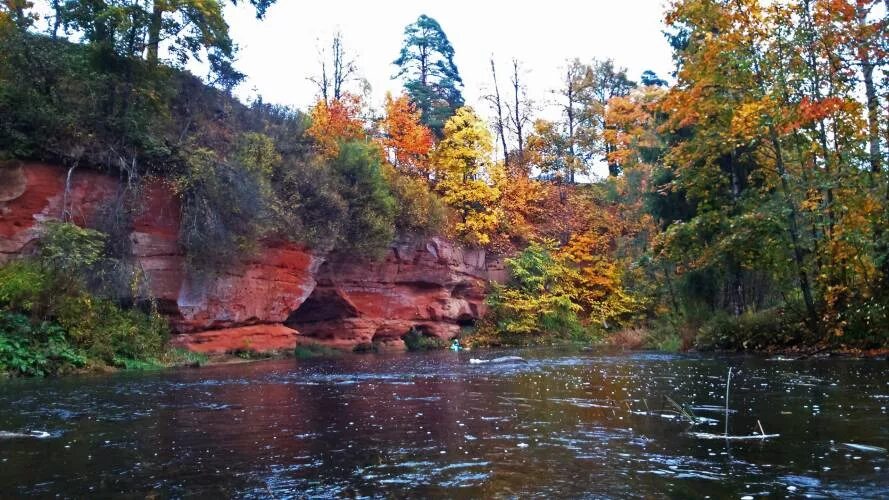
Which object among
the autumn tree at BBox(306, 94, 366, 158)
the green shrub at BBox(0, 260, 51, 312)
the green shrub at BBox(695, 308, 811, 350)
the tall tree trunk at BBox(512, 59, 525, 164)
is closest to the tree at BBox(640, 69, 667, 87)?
the tall tree trunk at BBox(512, 59, 525, 164)

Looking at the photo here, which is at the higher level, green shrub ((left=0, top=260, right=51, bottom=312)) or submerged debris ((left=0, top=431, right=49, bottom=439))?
green shrub ((left=0, top=260, right=51, bottom=312))

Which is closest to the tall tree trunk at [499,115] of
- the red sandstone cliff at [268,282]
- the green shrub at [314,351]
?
the red sandstone cliff at [268,282]

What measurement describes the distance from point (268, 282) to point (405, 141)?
16.4 m

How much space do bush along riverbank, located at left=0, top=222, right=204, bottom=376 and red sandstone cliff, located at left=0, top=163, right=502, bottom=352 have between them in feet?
5.09

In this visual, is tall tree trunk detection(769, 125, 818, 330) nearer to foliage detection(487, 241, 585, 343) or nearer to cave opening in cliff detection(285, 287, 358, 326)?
cave opening in cliff detection(285, 287, 358, 326)

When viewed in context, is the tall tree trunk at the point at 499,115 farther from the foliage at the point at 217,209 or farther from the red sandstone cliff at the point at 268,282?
the foliage at the point at 217,209

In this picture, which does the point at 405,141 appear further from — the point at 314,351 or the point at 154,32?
the point at 154,32

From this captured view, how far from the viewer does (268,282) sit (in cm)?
2552

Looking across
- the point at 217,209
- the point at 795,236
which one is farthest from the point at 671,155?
the point at 217,209

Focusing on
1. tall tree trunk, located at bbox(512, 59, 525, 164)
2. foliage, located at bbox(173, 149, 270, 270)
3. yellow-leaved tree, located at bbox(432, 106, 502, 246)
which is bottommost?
foliage, located at bbox(173, 149, 270, 270)

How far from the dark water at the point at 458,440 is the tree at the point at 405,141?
90.7 ft

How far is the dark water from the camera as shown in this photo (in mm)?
4844

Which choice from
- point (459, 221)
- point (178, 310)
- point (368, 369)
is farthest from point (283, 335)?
point (459, 221)

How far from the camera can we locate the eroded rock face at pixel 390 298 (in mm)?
30266
